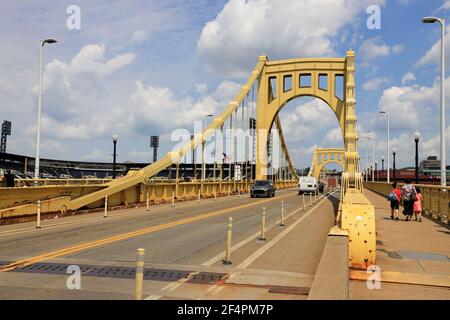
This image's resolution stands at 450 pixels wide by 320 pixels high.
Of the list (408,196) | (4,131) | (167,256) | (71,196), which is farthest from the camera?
(4,131)

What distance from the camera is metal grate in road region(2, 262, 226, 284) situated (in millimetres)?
8288

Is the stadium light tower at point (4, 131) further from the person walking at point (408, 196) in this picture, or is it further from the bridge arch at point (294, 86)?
the person walking at point (408, 196)

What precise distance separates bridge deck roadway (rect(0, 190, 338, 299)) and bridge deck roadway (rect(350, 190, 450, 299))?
51.5 inches

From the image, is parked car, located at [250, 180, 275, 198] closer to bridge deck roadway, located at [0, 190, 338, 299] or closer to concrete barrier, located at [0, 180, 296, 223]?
concrete barrier, located at [0, 180, 296, 223]

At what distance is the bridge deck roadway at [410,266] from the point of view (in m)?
7.34

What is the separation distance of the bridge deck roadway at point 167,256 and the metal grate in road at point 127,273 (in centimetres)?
8

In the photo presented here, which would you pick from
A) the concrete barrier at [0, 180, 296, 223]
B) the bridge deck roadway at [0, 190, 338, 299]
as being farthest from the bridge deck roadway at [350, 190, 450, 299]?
the concrete barrier at [0, 180, 296, 223]

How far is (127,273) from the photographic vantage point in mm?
8633

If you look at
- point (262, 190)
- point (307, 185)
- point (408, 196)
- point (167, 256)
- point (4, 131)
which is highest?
point (4, 131)

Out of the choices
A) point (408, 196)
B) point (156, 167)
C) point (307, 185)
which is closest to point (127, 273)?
point (408, 196)

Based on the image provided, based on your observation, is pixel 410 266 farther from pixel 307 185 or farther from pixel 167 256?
pixel 307 185

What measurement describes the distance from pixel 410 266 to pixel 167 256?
5409mm

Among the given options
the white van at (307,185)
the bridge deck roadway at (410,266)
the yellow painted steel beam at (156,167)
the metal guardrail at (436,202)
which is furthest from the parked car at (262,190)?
the bridge deck roadway at (410,266)
